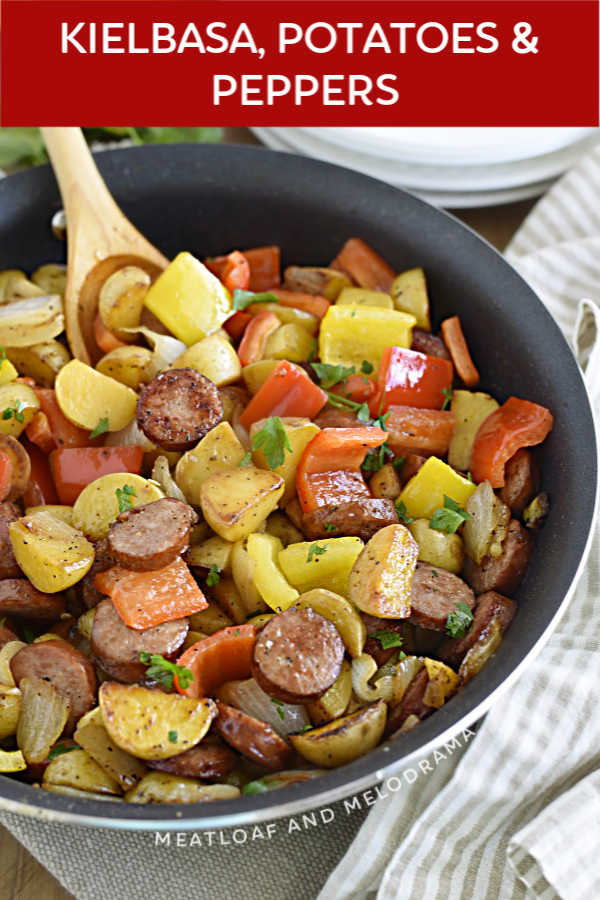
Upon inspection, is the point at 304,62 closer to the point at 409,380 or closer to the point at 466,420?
the point at 409,380

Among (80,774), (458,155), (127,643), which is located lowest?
(80,774)

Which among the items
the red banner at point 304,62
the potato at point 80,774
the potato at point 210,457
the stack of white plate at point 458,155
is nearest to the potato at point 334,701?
the potato at point 80,774

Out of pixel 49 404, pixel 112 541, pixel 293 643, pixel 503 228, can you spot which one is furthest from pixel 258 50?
pixel 293 643

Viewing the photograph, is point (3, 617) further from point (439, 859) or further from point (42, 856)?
point (439, 859)

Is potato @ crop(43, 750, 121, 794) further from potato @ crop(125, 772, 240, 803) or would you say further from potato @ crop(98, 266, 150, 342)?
potato @ crop(98, 266, 150, 342)

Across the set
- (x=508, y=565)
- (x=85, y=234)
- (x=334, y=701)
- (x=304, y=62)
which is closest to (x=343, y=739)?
(x=334, y=701)

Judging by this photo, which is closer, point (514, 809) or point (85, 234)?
point (514, 809)
